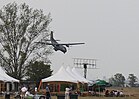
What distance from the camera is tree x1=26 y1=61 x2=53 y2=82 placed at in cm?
5906

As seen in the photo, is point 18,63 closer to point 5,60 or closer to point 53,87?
point 5,60

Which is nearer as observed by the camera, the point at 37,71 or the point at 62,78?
the point at 62,78

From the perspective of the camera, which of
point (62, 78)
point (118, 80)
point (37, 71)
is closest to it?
point (62, 78)

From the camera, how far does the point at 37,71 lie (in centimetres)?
6266

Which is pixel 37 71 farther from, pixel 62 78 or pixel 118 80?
pixel 118 80

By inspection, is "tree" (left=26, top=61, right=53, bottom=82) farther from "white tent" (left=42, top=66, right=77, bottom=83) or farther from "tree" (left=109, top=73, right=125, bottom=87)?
"tree" (left=109, top=73, right=125, bottom=87)

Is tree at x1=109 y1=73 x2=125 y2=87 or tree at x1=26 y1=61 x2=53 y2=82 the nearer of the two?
tree at x1=26 y1=61 x2=53 y2=82

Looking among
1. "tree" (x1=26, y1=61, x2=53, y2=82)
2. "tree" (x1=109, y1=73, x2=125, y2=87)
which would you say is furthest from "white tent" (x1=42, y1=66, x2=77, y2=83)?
"tree" (x1=109, y1=73, x2=125, y2=87)

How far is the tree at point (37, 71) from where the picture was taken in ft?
194

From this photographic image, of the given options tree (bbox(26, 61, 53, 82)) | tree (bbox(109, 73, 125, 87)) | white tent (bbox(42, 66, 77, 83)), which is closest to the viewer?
white tent (bbox(42, 66, 77, 83))

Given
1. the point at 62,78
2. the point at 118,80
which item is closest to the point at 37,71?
the point at 62,78

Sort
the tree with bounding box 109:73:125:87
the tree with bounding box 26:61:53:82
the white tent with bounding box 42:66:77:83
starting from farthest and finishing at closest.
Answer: the tree with bounding box 109:73:125:87, the tree with bounding box 26:61:53:82, the white tent with bounding box 42:66:77:83

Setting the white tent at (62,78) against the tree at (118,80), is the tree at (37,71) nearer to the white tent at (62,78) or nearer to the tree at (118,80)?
the white tent at (62,78)

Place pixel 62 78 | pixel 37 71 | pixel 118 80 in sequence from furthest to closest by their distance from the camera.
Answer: pixel 118 80
pixel 37 71
pixel 62 78
